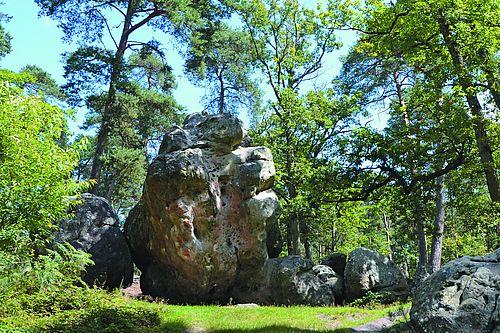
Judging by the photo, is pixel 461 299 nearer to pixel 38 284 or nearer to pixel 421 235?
pixel 38 284

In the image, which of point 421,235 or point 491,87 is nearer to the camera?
point 491,87

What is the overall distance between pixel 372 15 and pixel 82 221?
13257mm

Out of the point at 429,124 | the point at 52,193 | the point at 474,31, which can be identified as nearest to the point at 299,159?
the point at 429,124

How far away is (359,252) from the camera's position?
55.1 feet

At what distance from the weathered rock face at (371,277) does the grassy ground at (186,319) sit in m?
3.08

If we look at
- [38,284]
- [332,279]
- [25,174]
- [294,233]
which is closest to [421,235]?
[332,279]

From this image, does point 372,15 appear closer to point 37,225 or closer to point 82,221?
point 37,225

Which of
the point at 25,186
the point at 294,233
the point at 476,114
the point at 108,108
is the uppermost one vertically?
the point at 108,108

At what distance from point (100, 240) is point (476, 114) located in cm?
1383

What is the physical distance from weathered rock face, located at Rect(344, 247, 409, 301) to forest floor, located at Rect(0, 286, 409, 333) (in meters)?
3.13

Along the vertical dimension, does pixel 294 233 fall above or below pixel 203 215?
below

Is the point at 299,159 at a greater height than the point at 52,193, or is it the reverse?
the point at 299,159

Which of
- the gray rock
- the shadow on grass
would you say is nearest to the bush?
the shadow on grass

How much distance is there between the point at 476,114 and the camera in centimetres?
1188
